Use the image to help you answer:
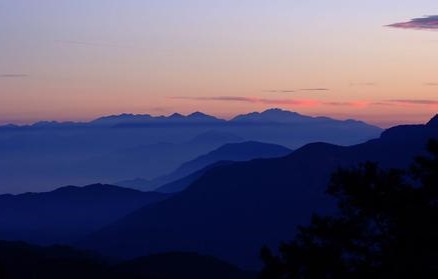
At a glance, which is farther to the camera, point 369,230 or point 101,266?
point 101,266

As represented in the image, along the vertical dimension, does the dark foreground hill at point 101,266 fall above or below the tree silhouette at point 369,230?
below

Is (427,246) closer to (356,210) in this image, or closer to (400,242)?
(400,242)

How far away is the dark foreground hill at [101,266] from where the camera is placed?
3450 inches

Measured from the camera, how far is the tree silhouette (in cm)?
2197

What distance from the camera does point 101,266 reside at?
9231 centimetres

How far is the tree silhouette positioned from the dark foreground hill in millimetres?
53560

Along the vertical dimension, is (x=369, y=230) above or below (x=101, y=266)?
above

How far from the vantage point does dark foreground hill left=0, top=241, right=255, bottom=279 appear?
87625mm

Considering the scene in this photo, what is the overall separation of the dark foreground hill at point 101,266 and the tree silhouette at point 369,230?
5356cm

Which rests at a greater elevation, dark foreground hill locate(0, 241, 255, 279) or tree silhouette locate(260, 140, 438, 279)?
tree silhouette locate(260, 140, 438, 279)

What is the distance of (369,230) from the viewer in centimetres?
2381

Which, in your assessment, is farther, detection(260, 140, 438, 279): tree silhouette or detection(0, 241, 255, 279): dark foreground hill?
detection(0, 241, 255, 279): dark foreground hill

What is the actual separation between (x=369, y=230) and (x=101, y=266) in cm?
7191

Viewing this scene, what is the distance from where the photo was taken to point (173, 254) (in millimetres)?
114875
